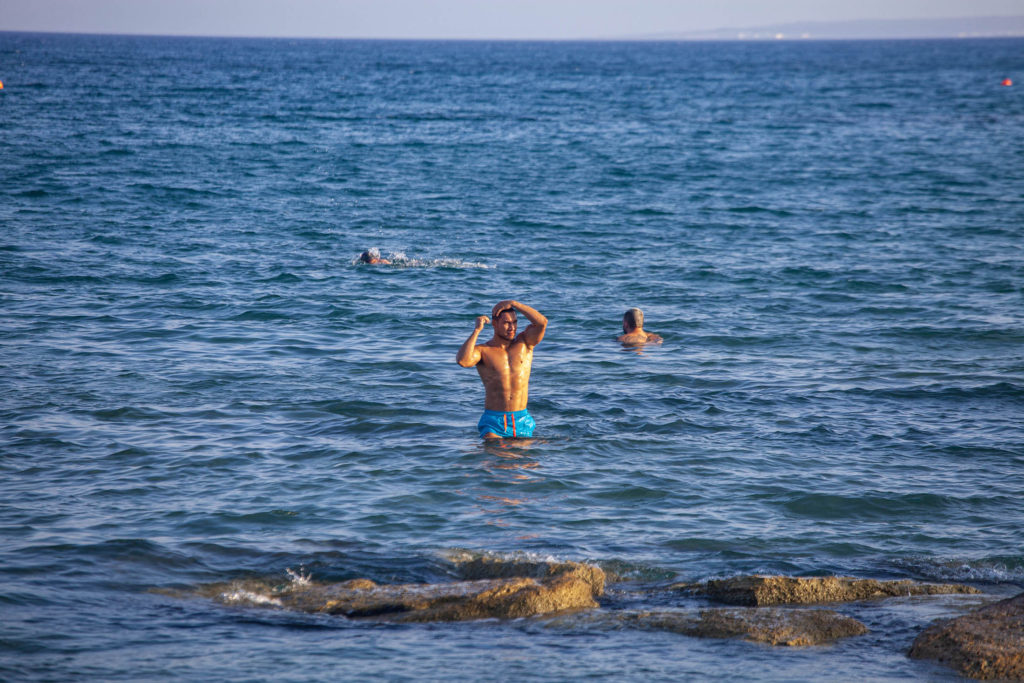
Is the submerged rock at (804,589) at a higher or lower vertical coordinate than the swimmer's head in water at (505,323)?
lower

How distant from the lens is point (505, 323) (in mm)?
10375

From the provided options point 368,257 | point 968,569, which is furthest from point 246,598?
point 368,257

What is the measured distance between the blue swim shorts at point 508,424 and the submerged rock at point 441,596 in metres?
3.43

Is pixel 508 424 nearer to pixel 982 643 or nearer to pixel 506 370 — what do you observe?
pixel 506 370

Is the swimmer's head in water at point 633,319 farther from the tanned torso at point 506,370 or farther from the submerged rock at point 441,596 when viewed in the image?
the submerged rock at point 441,596

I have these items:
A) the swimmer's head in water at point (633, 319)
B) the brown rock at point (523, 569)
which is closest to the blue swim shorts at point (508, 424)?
the brown rock at point (523, 569)

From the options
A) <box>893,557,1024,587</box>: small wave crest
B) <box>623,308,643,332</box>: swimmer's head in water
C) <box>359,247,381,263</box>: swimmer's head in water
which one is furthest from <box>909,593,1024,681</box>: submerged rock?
<box>359,247,381,263</box>: swimmer's head in water

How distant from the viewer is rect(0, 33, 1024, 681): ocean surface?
6629 mm

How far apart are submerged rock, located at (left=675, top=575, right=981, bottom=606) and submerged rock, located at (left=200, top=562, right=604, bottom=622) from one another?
894mm

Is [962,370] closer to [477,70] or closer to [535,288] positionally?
[535,288]

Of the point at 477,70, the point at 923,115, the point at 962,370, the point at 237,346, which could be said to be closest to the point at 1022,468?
the point at 962,370

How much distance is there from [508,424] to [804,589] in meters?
4.44

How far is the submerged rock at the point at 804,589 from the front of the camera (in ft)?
22.5

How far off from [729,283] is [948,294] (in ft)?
13.2
